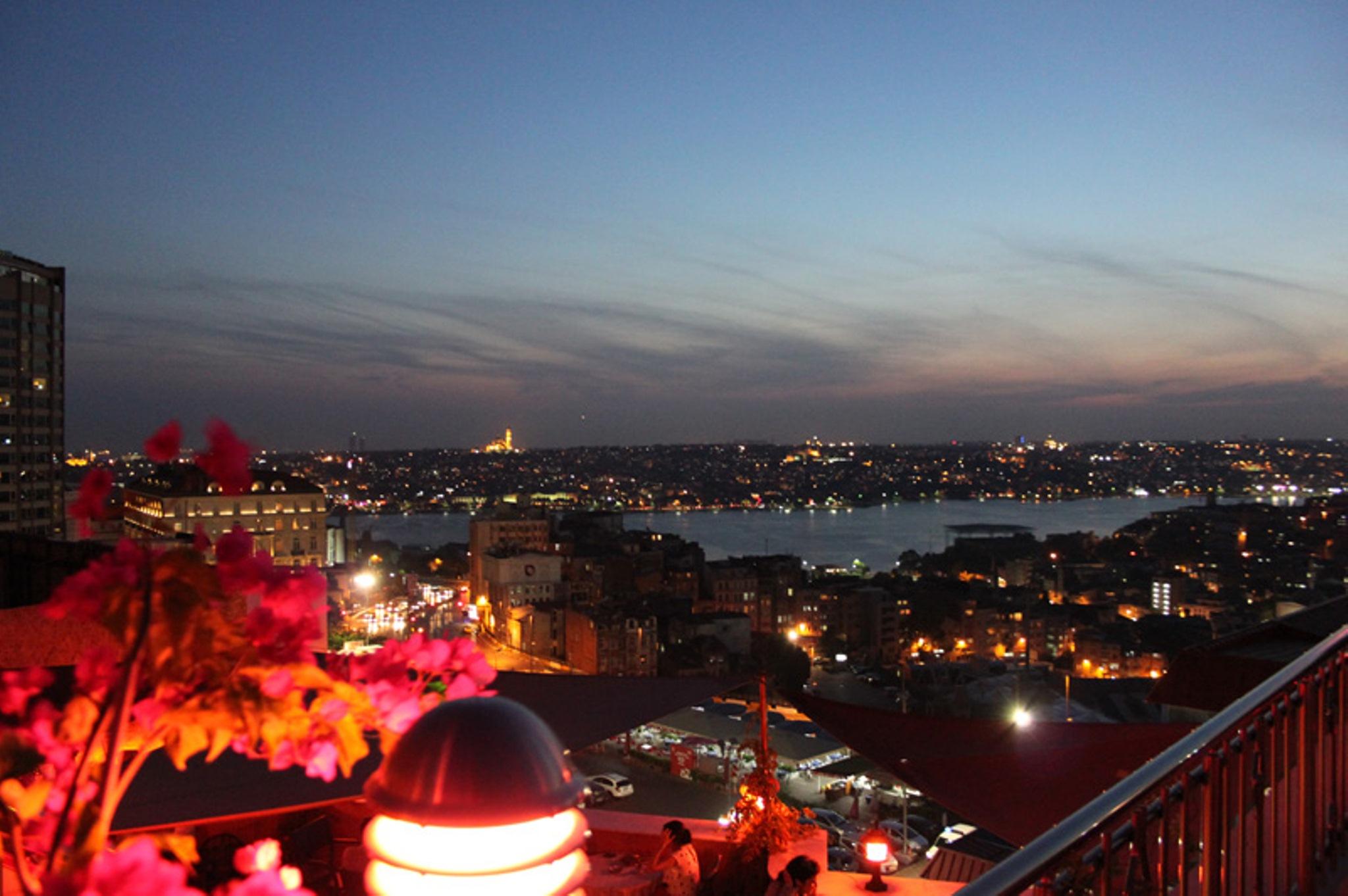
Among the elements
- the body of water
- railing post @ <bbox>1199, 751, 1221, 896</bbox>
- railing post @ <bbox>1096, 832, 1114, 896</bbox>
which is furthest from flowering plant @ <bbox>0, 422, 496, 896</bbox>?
the body of water

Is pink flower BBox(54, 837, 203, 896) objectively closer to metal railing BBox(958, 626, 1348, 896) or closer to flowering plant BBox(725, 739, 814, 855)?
metal railing BBox(958, 626, 1348, 896)

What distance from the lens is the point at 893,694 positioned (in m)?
27.7

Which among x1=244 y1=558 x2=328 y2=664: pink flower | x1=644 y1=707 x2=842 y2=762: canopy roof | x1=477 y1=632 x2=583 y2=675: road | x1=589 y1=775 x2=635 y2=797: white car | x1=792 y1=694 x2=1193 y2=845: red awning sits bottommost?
x1=477 y1=632 x2=583 y2=675: road

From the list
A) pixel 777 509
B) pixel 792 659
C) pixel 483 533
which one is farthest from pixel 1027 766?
pixel 777 509

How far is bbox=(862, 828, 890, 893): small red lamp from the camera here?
3.64 meters

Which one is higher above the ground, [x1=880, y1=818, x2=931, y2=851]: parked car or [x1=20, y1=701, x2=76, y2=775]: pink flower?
[x1=20, y1=701, x2=76, y2=775]: pink flower

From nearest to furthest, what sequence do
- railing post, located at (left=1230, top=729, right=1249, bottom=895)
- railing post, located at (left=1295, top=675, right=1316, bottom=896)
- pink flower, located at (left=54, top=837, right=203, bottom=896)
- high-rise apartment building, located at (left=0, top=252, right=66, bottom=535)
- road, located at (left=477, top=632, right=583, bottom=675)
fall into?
pink flower, located at (left=54, top=837, right=203, bottom=896) < railing post, located at (left=1230, top=729, right=1249, bottom=895) < railing post, located at (left=1295, top=675, right=1316, bottom=896) < high-rise apartment building, located at (left=0, top=252, right=66, bottom=535) < road, located at (left=477, top=632, right=583, bottom=675)

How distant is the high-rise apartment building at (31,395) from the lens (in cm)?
2736

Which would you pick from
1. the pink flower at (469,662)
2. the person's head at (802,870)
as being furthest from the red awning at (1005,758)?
the pink flower at (469,662)

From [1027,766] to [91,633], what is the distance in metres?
3.92

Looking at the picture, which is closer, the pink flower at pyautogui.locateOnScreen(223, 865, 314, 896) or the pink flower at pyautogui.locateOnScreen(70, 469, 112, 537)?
the pink flower at pyautogui.locateOnScreen(223, 865, 314, 896)

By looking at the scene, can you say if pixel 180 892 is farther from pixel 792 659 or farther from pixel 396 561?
pixel 396 561

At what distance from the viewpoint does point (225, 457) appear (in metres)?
0.93

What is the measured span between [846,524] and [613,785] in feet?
225
